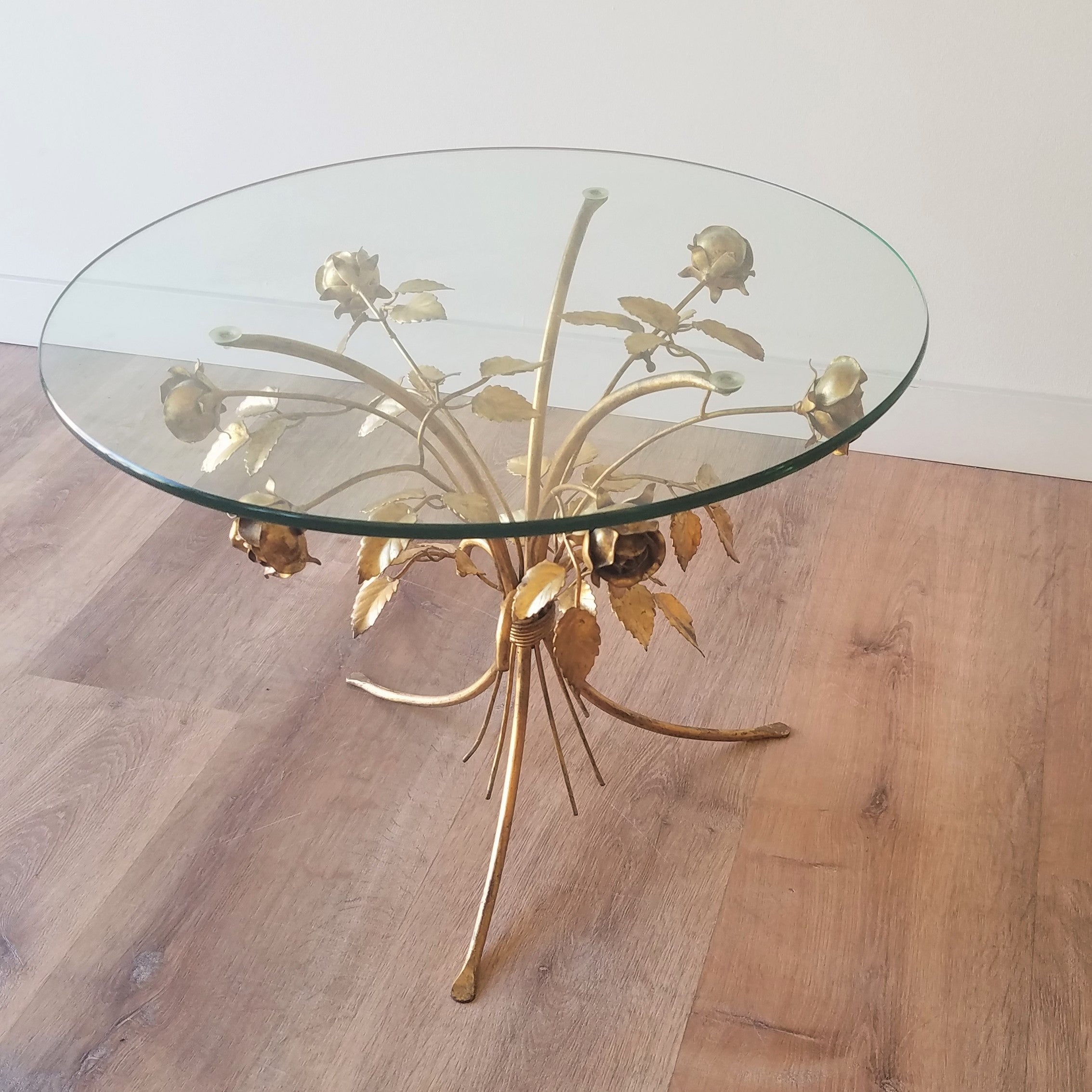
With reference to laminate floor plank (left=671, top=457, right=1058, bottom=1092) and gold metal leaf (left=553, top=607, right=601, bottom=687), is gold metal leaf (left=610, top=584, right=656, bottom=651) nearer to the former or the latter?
gold metal leaf (left=553, top=607, right=601, bottom=687)

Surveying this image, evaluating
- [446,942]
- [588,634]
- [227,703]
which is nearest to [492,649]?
[227,703]

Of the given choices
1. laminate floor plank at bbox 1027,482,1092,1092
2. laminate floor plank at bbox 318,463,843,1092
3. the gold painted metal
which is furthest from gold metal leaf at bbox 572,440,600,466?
laminate floor plank at bbox 1027,482,1092,1092

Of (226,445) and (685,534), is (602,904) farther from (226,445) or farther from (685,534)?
(226,445)

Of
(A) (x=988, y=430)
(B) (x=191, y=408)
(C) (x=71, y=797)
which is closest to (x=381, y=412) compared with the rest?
(B) (x=191, y=408)

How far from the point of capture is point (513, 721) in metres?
1.31

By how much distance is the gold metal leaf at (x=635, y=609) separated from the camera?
106 centimetres

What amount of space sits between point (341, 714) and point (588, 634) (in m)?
0.59

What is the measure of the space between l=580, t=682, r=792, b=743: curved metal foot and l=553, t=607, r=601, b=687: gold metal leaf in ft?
1.04

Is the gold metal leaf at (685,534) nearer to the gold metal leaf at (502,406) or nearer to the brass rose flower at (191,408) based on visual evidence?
the gold metal leaf at (502,406)

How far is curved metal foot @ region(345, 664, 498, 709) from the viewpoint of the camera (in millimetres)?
1437

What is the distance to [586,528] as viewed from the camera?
90 cm

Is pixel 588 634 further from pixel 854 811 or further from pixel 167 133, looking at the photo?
pixel 167 133

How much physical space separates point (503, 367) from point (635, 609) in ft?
0.89

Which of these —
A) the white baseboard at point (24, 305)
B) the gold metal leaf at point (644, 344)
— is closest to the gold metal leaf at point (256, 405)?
the gold metal leaf at point (644, 344)
